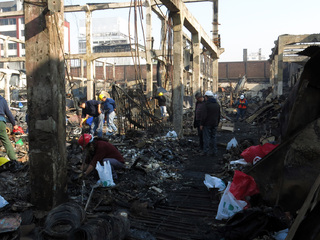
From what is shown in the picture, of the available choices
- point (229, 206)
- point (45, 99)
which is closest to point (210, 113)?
point (229, 206)

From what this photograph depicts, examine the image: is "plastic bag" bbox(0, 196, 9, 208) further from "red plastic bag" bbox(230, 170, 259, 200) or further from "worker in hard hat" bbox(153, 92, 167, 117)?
"worker in hard hat" bbox(153, 92, 167, 117)

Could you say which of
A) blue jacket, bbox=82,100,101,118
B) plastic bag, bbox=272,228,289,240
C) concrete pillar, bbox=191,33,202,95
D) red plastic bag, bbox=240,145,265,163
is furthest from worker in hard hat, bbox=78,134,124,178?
concrete pillar, bbox=191,33,202,95

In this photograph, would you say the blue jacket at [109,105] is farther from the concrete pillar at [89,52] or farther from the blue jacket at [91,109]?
the concrete pillar at [89,52]

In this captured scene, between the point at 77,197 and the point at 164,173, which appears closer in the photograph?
the point at 77,197

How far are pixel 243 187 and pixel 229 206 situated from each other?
34 centimetres

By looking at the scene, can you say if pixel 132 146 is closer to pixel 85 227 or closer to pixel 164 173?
pixel 164 173

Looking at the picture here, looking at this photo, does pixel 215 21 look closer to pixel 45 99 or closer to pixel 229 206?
pixel 45 99

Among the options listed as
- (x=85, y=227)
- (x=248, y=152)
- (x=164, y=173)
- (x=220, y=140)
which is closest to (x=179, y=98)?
(x=220, y=140)

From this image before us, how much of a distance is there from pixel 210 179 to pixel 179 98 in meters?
6.10

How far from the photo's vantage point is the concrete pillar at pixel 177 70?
443 inches

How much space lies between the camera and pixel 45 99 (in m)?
4.36

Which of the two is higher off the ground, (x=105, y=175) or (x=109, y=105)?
(x=109, y=105)

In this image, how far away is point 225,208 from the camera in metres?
4.21

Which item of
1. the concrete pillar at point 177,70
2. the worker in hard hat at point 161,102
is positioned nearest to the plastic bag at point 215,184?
the concrete pillar at point 177,70
